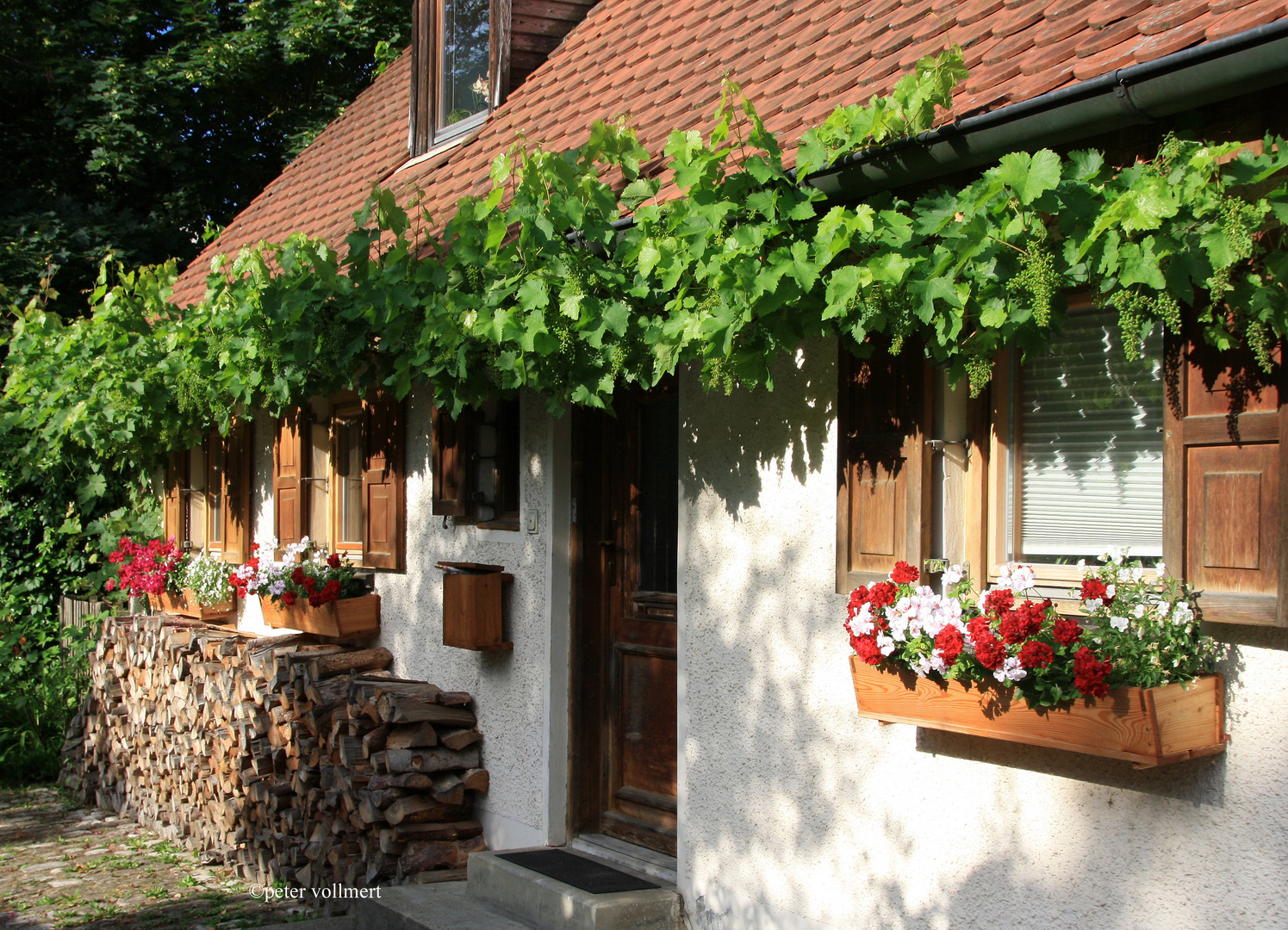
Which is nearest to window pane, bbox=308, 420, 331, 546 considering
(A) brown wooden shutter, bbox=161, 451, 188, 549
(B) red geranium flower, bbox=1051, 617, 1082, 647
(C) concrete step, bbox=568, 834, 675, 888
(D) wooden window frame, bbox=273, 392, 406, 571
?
(D) wooden window frame, bbox=273, 392, 406, 571

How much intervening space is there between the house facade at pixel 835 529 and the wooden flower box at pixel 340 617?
0.50 ft

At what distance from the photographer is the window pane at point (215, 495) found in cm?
920

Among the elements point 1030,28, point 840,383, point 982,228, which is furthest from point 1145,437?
point 1030,28

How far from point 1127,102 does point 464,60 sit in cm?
573

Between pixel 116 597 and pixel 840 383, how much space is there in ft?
28.2

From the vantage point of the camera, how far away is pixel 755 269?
3596 mm

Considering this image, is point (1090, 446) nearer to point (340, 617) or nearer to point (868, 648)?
point (868, 648)

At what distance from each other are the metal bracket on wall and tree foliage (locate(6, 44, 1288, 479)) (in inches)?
11.4

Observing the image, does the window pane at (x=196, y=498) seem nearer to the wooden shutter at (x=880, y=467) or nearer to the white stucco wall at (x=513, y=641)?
the white stucco wall at (x=513, y=641)

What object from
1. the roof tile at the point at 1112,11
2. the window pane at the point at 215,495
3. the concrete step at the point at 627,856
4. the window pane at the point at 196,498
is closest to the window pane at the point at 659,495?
the concrete step at the point at 627,856

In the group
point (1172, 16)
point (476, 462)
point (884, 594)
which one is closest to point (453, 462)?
point (476, 462)

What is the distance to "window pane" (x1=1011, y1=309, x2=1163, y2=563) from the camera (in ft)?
11.0

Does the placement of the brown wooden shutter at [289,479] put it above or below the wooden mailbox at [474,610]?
above

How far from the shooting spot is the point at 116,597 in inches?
419
